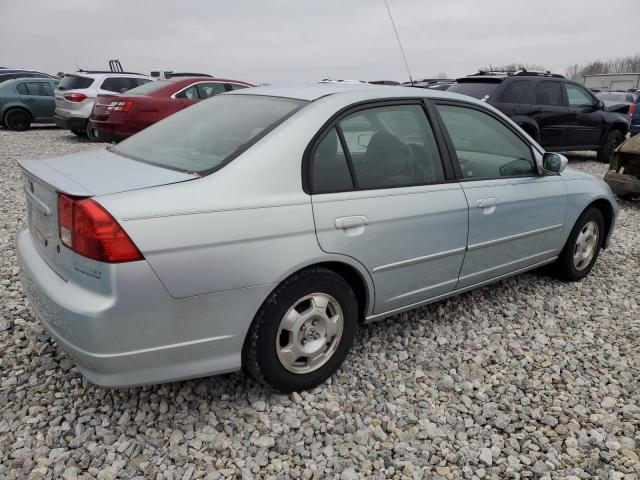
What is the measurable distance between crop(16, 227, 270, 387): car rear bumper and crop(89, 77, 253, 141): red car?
26.4ft

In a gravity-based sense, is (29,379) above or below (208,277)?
below

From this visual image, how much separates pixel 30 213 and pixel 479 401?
2495 millimetres

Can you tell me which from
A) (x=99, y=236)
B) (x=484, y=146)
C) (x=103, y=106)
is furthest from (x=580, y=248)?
(x=103, y=106)

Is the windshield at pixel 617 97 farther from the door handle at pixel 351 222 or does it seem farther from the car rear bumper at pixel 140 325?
the car rear bumper at pixel 140 325

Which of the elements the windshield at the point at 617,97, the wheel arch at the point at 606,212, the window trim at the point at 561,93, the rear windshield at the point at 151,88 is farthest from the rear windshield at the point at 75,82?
the windshield at the point at 617,97

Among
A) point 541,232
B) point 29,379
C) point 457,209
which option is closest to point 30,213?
point 29,379

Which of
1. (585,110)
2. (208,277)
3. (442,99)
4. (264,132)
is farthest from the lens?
(585,110)

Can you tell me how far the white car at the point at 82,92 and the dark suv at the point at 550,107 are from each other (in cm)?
835

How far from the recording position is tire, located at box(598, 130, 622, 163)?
11103mm

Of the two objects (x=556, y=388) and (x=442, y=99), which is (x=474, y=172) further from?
(x=556, y=388)

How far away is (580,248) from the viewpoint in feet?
14.0

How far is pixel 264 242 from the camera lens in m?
2.22

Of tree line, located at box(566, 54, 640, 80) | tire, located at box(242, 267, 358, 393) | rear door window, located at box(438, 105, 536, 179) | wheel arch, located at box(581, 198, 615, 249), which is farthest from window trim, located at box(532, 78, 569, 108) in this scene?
tree line, located at box(566, 54, 640, 80)

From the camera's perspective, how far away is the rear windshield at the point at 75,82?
12453 millimetres
